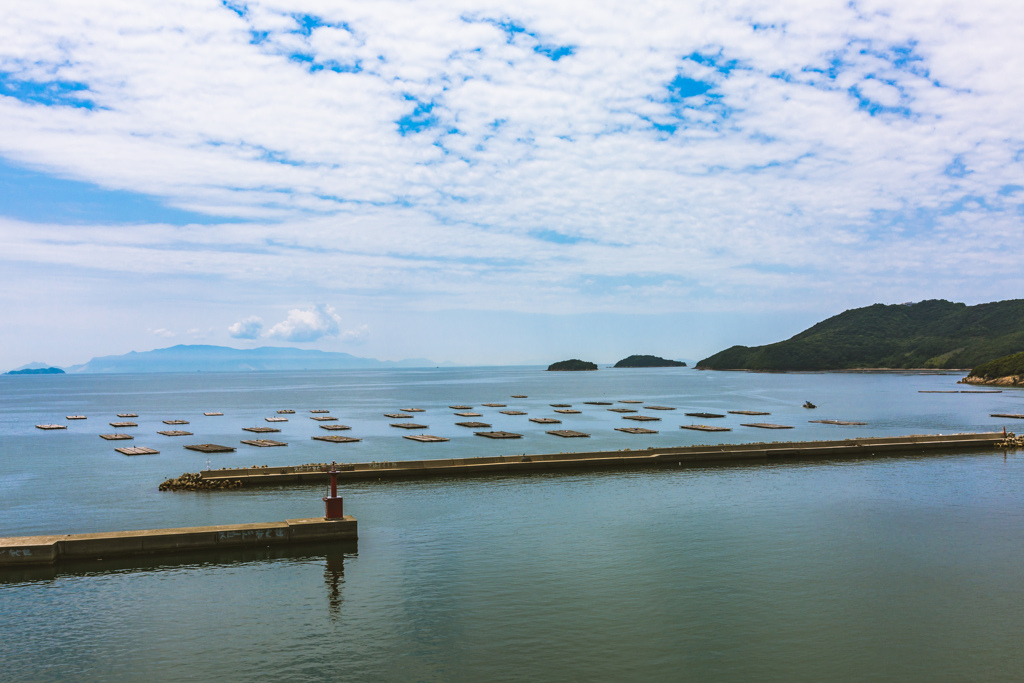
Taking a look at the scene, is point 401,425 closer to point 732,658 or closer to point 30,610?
point 30,610

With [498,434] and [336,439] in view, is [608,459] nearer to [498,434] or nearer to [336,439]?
[498,434]

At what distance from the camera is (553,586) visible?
2108 centimetres

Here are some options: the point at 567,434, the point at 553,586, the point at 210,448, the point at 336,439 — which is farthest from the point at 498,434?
the point at 553,586

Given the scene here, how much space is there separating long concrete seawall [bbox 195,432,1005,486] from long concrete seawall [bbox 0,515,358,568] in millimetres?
15102

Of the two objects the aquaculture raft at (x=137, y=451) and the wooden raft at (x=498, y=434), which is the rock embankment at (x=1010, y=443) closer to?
the wooden raft at (x=498, y=434)

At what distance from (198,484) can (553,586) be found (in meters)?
26.3

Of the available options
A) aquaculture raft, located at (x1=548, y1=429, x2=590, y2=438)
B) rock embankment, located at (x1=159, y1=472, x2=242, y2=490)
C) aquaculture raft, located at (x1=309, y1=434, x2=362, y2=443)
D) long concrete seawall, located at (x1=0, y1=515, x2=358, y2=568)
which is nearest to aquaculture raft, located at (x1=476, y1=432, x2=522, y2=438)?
aquaculture raft, located at (x1=548, y1=429, x2=590, y2=438)

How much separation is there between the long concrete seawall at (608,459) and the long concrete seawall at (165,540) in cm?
1510

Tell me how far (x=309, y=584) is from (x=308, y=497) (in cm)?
1561

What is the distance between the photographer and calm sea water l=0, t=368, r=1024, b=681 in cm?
1589

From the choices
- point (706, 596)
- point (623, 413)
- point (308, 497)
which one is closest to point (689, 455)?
point (308, 497)

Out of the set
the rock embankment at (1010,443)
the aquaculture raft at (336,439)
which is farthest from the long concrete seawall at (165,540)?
the rock embankment at (1010,443)

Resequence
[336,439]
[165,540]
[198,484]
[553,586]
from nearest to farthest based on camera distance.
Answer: [553,586] < [165,540] < [198,484] < [336,439]

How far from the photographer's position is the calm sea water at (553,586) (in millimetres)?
15891
